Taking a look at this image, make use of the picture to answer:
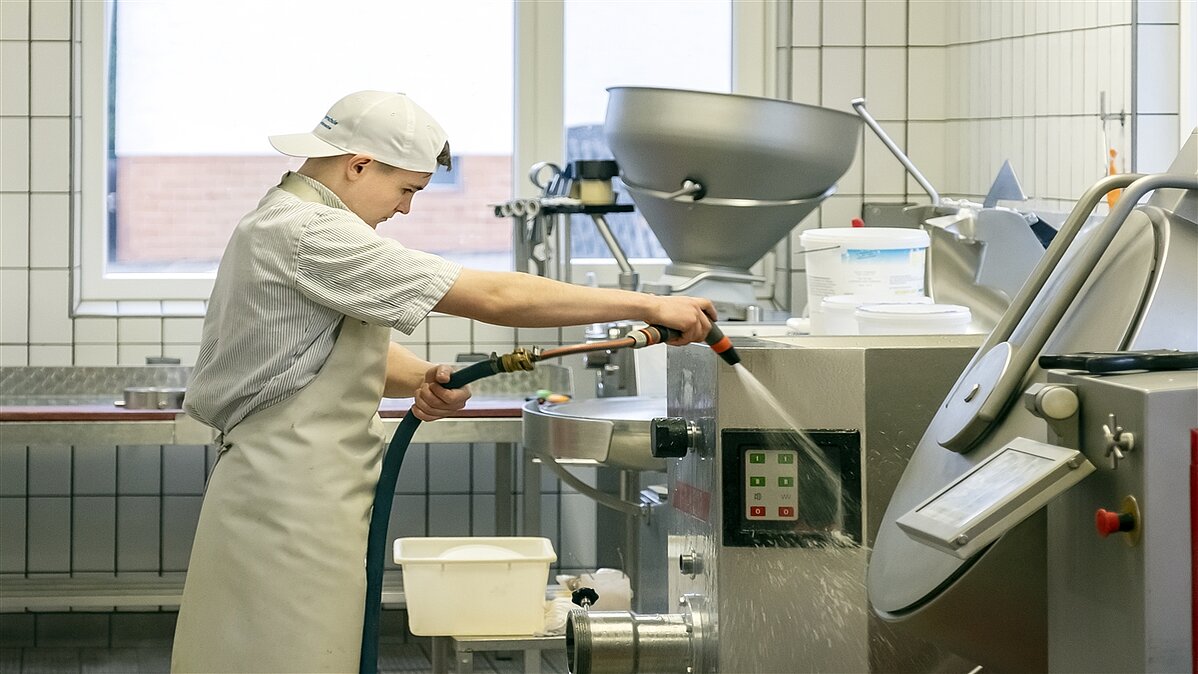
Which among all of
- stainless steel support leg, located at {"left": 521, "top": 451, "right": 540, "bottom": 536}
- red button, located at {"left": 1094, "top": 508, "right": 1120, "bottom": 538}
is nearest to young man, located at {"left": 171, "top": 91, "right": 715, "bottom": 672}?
red button, located at {"left": 1094, "top": 508, "right": 1120, "bottom": 538}

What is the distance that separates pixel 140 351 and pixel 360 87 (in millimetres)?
1083

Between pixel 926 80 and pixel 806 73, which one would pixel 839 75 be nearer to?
pixel 806 73

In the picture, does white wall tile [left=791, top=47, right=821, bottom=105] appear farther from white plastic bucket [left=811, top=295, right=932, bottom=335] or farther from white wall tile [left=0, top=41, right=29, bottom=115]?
white wall tile [left=0, top=41, right=29, bottom=115]

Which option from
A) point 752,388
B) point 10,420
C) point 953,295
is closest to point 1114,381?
point 752,388

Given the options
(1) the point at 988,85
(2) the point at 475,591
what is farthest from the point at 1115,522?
(1) the point at 988,85

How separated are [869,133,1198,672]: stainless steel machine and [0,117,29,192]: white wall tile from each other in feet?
11.2

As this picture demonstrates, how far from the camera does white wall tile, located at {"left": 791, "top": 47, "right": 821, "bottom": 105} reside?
3.99 m

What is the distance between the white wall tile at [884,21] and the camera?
13.1 ft

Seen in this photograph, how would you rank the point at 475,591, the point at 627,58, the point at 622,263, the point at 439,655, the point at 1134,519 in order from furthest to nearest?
the point at 627,58
the point at 622,263
the point at 439,655
the point at 475,591
the point at 1134,519

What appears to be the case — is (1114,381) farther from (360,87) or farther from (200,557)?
(360,87)

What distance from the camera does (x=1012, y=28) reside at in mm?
3369

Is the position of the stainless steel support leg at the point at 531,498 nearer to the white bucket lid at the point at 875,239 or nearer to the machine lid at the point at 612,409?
the machine lid at the point at 612,409

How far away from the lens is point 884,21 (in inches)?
158

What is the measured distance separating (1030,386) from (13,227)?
11.7ft
